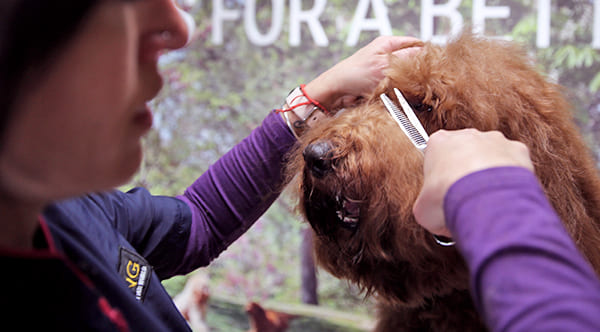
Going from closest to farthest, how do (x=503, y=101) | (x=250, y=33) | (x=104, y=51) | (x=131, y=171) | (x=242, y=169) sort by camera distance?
(x=104, y=51) < (x=131, y=171) < (x=503, y=101) < (x=242, y=169) < (x=250, y=33)

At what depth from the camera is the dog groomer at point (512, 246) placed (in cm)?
40

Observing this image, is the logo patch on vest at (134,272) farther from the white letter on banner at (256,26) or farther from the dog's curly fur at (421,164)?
the white letter on banner at (256,26)

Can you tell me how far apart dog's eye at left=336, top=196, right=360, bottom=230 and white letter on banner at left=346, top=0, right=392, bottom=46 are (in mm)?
1103

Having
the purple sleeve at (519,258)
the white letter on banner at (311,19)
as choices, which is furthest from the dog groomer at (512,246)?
the white letter on banner at (311,19)

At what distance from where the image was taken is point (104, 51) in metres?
0.40

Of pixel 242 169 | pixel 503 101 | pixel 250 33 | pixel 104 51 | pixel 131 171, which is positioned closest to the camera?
pixel 104 51

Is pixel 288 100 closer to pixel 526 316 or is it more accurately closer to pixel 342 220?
pixel 342 220

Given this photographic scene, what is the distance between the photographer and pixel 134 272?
0.80 metres

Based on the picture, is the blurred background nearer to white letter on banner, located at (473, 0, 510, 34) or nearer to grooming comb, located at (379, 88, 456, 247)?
white letter on banner, located at (473, 0, 510, 34)

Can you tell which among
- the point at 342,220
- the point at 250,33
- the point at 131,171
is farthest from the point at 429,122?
the point at 250,33

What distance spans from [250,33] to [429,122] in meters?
1.29

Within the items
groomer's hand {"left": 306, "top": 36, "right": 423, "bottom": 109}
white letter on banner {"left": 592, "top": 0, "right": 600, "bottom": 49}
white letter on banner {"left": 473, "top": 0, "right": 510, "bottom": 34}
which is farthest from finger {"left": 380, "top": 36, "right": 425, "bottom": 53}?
white letter on banner {"left": 592, "top": 0, "right": 600, "bottom": 49}

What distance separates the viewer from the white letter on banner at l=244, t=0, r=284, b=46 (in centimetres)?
197

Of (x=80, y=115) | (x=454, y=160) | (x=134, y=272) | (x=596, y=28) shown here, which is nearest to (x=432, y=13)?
(x=596, y=28)
